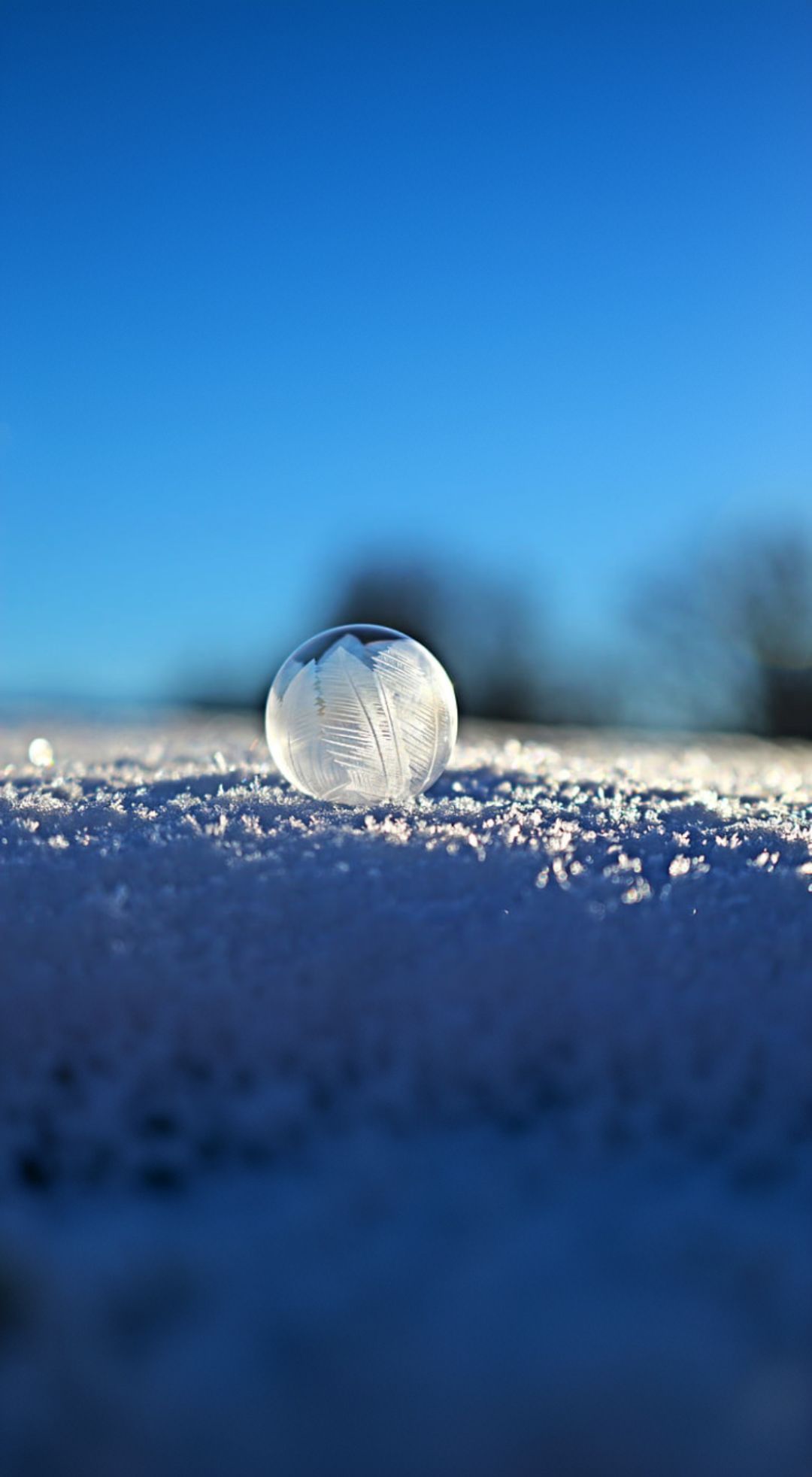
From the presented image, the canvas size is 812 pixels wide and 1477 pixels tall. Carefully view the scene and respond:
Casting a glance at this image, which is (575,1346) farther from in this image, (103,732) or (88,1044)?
(103,732)

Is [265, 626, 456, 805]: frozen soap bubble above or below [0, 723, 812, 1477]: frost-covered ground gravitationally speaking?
above

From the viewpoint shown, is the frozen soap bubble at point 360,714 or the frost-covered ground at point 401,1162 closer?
the frost-covered ground at point 401,1162

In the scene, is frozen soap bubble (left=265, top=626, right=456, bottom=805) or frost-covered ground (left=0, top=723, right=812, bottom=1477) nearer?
frost-covered ground (left=0, top=723, right=812, bottom=1477)

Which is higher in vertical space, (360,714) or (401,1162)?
(360,714)

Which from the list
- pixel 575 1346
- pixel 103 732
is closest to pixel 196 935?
pixel 575 1346

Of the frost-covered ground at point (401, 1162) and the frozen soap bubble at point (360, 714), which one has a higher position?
the frozen soap bubble at point (360, 714)
